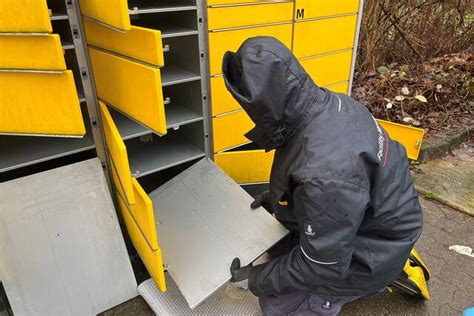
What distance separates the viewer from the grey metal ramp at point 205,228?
73.9 inches

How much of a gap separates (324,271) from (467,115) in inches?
161

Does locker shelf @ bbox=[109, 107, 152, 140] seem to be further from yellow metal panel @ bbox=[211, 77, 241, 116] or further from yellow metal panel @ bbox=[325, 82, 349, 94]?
yellow metal panel @ bbox=[325, 82, 349, 94]

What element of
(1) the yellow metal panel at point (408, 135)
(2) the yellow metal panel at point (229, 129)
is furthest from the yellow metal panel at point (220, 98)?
(1) the yellow metal panel at point (408, 135)

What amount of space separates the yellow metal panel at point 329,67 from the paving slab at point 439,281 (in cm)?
139

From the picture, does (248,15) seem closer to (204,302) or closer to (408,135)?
(204,302)

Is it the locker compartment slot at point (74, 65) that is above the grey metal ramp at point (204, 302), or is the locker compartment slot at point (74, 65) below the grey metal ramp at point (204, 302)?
above

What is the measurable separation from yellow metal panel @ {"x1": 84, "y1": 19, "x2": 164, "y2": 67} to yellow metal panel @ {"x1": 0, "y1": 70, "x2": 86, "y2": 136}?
0.30 metres

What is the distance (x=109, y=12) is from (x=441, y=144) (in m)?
3.61

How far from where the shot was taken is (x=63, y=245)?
193 cm

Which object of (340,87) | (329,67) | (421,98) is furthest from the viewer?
(421,98)

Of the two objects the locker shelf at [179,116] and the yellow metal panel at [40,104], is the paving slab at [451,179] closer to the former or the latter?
the locker shelf at [179,116]

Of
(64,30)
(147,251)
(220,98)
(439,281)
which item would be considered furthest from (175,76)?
(439,281)

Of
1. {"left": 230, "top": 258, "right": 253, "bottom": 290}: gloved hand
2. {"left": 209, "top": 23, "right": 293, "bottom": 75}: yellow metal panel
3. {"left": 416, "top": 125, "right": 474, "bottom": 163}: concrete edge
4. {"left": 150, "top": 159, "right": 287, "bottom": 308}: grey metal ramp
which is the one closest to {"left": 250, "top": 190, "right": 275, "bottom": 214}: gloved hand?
{"left": 150, "top": 159, "right": 287, "bottom": 308}: grey metal ramp

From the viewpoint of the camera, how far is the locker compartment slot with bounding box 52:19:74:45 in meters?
1.88
